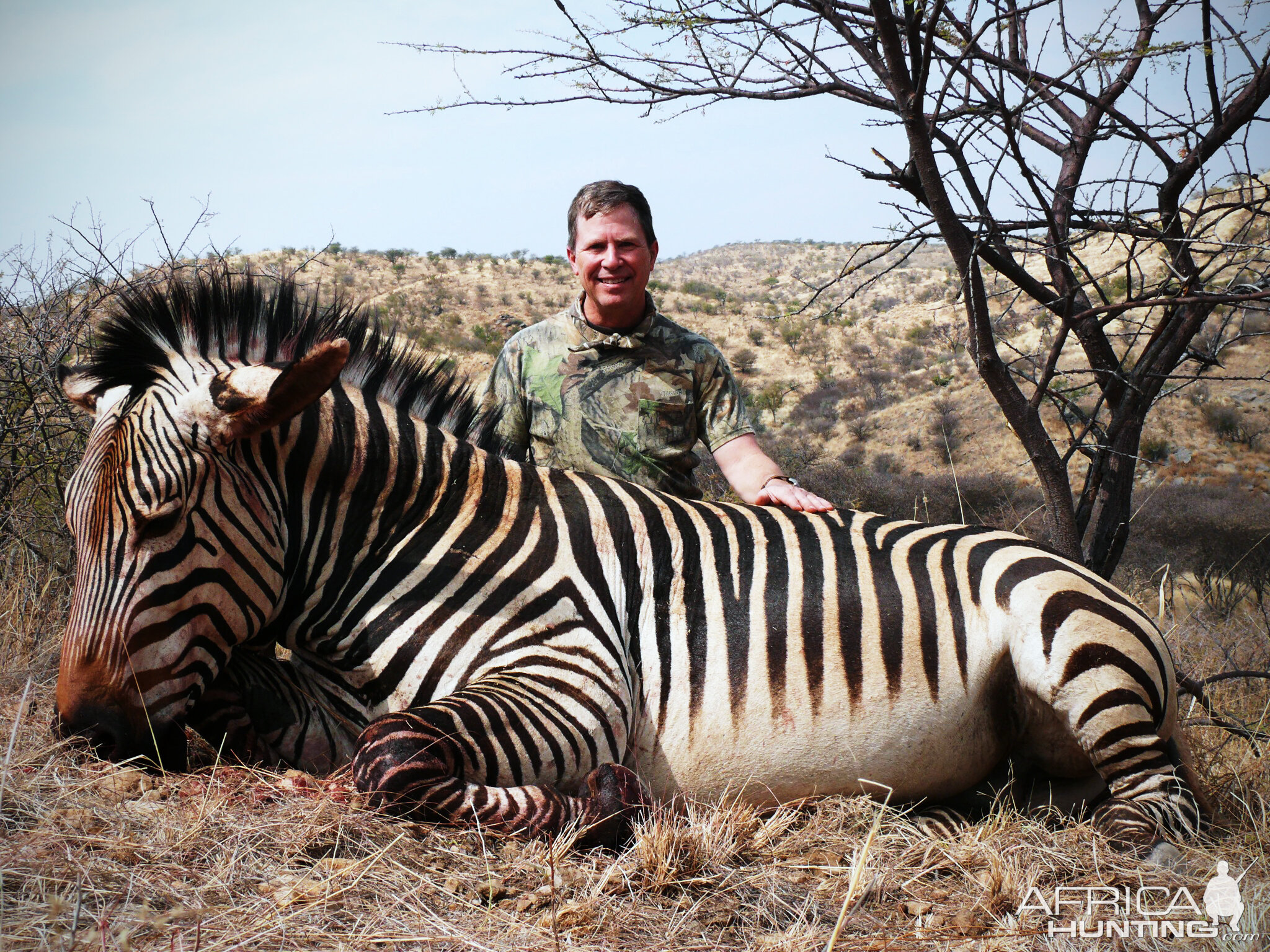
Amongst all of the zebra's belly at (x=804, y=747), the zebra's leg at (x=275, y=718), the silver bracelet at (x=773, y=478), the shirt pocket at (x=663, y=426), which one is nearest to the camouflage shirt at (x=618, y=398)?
the shirt pocket at (x=663, y=426)

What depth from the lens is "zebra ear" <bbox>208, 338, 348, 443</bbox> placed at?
8.54 ft

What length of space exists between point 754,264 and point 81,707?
67513mm

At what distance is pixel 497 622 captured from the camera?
2963 millimetres

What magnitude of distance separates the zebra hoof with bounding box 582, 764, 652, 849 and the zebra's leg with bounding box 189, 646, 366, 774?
0.85 meters

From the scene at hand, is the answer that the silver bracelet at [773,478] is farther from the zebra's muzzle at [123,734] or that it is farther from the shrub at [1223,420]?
the shrub at [1223,420]

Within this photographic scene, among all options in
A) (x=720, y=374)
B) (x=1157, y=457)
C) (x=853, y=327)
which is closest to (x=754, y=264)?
(x=853, y=327)

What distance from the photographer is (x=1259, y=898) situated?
95.4 inches

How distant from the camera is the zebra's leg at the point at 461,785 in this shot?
2.41m

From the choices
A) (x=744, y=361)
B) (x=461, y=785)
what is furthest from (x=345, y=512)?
(x=744, y=361)

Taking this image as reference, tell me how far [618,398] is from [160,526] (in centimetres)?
265

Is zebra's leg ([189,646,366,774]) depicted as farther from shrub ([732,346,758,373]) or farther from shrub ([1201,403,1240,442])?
shrub ([732,346,758,373])

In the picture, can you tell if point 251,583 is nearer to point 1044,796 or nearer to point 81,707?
point 81,707

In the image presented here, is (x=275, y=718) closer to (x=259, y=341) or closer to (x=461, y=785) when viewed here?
(x=461, y=785)

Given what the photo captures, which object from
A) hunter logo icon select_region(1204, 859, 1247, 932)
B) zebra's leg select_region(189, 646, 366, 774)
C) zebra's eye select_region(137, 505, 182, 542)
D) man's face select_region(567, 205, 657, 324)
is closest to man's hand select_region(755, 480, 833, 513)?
man's face select_region(567, 205, 657, 324)
